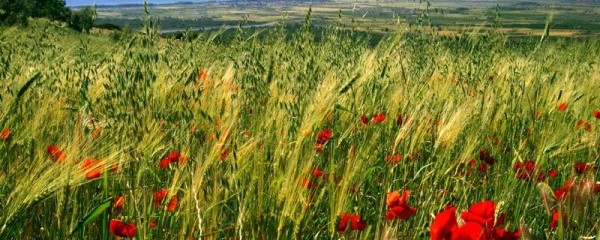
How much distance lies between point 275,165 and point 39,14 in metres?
25.1

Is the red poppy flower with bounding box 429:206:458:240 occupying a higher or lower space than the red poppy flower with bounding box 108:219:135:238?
higher

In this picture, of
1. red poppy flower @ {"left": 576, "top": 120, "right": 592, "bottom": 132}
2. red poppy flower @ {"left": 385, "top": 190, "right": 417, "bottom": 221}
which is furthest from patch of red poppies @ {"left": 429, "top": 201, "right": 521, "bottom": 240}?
red poppy flower @ {"left": 576, "top": 120, "right": 592, "bottom": 132}

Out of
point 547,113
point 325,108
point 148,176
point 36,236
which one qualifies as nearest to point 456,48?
point 547,113

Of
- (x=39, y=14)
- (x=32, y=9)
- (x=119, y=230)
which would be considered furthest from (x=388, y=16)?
(x=39, y=14)

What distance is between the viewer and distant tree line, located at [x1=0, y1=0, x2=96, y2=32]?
2.41 m

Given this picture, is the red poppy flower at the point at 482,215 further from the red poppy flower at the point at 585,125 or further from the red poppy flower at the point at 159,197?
the red poppy flower at the point at 585,125

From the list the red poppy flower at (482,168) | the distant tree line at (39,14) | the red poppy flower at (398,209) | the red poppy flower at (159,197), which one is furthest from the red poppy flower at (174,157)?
the red poppy flower at (482,168)

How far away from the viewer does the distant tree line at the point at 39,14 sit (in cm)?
241

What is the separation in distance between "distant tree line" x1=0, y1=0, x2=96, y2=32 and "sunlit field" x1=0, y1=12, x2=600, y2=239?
0.19 m

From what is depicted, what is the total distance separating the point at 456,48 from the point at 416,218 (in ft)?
8.06

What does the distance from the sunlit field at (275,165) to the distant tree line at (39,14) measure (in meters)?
0.19

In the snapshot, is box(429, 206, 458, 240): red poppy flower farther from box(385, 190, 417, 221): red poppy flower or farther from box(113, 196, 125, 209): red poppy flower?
box(113, 196, 125, 209): red poppy flower

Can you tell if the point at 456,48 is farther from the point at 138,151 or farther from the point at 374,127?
the point at 138,151

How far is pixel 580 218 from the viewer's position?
1139 mm
